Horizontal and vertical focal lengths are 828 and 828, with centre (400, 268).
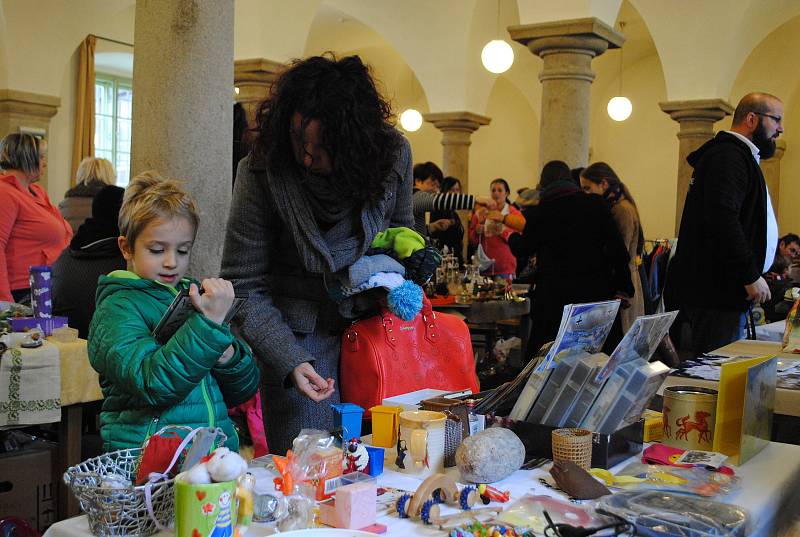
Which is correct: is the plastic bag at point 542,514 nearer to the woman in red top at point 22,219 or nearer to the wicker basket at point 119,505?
the wicker basket at point 119,505

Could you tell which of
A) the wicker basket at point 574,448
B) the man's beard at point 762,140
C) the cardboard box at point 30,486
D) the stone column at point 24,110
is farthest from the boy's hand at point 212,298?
the stone column at point 24,110

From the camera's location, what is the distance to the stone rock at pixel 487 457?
1.68m

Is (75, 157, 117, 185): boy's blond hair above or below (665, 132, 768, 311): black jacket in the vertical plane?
above

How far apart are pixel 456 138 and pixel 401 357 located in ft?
37.7

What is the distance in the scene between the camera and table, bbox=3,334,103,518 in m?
3.54

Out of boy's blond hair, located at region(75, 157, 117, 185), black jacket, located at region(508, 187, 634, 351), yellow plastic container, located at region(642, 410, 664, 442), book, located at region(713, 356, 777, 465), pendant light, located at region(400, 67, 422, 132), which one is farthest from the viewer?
pendant light, located at region(400, 67, 422, 132)

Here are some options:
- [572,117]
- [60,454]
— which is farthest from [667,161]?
[60,454]

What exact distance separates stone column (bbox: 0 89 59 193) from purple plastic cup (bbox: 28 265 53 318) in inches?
343

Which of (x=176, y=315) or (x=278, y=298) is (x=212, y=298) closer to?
(x=176, y=315)

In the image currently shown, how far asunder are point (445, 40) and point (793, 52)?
7327mm

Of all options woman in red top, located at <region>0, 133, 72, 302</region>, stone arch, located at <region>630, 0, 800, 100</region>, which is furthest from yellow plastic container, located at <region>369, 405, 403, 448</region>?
stone arch, located at <region>630, 0, 800, 100</region>

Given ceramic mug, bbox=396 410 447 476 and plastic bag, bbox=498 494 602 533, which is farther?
ceramic mug, bbox=396 410 447 476

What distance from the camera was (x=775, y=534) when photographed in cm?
174

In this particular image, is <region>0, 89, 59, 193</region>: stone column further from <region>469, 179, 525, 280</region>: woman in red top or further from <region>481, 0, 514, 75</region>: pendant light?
<region>469, 179, 525, 280</region>: woman in red top
